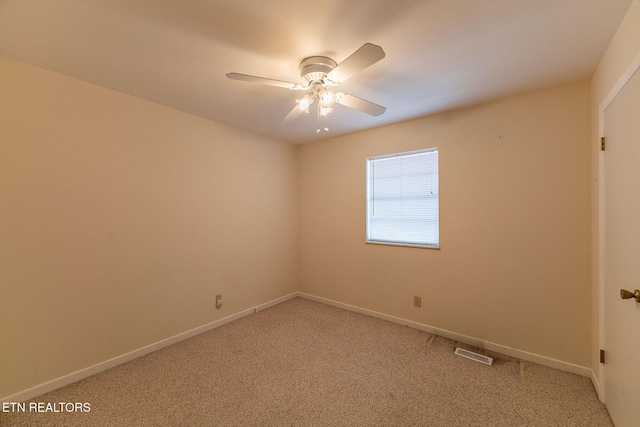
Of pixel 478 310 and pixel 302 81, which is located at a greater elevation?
pixel 302 81

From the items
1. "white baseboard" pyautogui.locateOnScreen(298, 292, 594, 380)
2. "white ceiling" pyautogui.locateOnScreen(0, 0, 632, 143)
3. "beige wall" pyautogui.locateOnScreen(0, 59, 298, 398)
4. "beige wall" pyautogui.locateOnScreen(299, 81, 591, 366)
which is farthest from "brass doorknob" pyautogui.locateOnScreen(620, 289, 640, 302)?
"beige wall" pyautogui.locateOnScreen(0, 59, 298, 398)

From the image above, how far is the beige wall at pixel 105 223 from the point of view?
182 centimetres

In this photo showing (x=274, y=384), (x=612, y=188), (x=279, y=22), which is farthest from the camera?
(x=274, y=384)

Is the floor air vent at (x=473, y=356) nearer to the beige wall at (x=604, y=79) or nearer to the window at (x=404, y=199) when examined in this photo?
the beige wall at (x=604, y=79)

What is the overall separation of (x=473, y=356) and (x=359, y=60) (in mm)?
2622

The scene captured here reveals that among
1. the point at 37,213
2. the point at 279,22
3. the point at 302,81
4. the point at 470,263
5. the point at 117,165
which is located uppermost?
the point at 279,22

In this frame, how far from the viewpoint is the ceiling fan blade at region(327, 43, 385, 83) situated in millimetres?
1258

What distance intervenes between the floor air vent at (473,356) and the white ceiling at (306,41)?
2370mm

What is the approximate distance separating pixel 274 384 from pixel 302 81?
2.28m

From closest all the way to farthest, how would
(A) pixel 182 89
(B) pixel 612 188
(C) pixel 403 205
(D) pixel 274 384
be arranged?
(B) pixel 612 188, (D) pixel 274 384, (A) pixel 182 89, (C) pixel 403 205

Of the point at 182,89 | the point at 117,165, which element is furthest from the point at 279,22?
the point at 117,165

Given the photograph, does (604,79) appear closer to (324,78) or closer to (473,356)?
(324,78)

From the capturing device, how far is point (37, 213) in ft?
6.20

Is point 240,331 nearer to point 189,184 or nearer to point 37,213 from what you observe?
point 189,184
